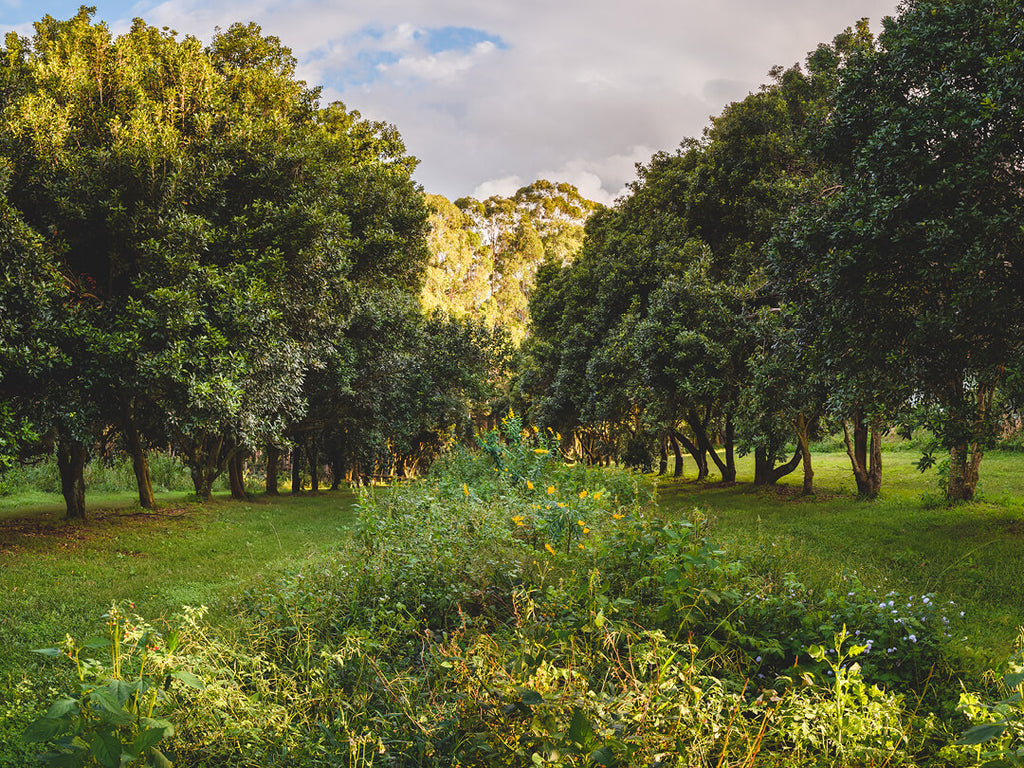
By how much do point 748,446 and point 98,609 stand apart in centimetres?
1343

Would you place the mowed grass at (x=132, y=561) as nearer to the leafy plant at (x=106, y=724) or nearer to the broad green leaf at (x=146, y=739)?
the leafy plant at (x=106, y=724)

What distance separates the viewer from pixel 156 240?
9.86 metres

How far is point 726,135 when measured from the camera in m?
17.2

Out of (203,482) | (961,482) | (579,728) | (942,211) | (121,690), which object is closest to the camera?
(579,728)

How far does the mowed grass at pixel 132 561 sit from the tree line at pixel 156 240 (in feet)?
4.97

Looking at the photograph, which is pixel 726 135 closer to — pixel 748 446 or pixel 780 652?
pixel 748 446

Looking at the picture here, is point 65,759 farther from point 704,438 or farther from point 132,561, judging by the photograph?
point 704,438

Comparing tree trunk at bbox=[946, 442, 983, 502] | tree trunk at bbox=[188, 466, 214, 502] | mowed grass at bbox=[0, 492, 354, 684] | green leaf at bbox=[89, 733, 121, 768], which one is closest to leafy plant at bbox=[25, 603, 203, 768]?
green leaf at bbox=[89, 733, 121, 768]

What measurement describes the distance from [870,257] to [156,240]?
Answer: 10.4 metres

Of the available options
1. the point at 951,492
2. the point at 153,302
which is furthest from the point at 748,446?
the point at 153,302

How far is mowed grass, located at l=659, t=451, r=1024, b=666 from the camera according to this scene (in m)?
5.90

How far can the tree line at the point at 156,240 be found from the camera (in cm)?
911

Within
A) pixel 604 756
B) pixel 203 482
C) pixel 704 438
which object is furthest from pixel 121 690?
pixel 203 482

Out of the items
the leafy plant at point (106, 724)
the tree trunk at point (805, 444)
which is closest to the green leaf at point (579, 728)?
the leafy plant at point (106, 724)
